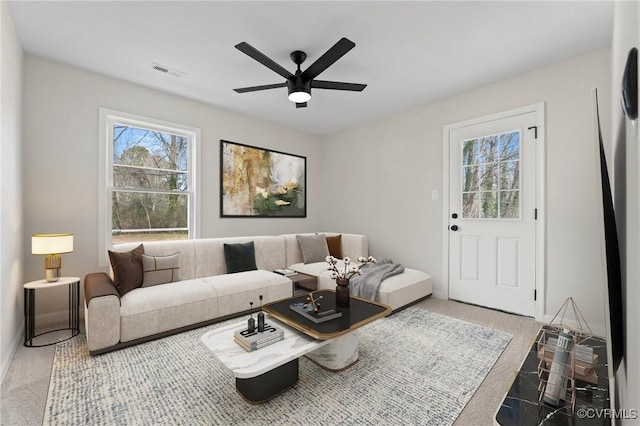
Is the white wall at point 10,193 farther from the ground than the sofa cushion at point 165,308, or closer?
farther from the ground

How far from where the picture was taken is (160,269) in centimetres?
301

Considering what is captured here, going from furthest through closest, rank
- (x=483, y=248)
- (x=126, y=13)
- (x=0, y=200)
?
1. (x=483, y=248)
2. (x=126, y=13)
3. (x=0, y=200)

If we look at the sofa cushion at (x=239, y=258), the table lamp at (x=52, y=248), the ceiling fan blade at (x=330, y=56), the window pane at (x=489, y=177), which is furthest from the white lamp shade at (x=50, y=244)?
the window pane at (x=489, y=177)

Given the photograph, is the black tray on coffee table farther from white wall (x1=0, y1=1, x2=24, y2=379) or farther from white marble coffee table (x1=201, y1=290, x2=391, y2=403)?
white wall (x1=0, y1=1, x2=24, y2=379)

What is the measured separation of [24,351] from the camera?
2.36 m

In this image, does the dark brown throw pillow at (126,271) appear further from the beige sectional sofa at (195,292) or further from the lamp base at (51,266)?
the lamp base at (51,266)

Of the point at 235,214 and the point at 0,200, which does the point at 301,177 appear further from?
the point at 0,200

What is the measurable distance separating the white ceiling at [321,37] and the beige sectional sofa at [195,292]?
197 cm

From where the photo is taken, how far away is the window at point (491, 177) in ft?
10.9

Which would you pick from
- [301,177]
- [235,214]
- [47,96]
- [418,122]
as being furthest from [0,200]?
[418,122]

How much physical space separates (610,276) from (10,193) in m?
3.77

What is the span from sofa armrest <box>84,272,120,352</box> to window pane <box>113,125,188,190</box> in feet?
5.33

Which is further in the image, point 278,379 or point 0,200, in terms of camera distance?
point 0,200

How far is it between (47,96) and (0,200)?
1568 millimetres
